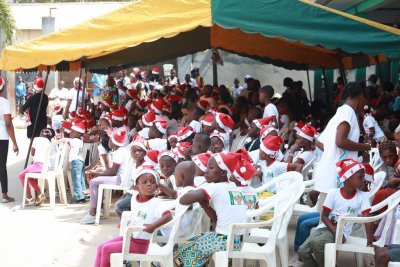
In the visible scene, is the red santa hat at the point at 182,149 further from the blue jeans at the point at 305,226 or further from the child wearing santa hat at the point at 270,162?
the blue jeans at the point at 305,226

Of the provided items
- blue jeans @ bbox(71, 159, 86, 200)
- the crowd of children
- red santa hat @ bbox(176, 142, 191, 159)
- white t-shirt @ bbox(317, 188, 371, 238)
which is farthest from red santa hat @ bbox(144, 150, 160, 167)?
blue jeans @ bbox(71, 159, 86, 200)

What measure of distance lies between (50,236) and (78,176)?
89.3 inches

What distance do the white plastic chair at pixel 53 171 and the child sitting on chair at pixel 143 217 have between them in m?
4.88

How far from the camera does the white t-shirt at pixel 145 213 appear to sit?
6223mm

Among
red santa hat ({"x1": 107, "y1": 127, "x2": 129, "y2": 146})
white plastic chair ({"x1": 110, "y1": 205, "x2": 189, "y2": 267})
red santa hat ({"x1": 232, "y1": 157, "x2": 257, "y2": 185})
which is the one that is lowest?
white plastic chair ({"x1": 110, "y1": 205, "x2": 189, "y2": 267})

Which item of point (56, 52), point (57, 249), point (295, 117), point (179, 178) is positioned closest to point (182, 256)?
point (179, 178)

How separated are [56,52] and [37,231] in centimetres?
265

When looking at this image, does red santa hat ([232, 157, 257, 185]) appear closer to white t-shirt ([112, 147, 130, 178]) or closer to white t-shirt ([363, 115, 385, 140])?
white t-shirt ([112, 147, 130, 178])

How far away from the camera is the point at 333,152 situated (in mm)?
7172

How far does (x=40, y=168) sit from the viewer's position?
37.4 feet

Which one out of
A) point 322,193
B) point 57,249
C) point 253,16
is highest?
point 253,16

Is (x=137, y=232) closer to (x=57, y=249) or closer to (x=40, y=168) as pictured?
(x=57, y=249)

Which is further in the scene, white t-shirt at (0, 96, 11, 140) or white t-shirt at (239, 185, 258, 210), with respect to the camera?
white t-shirt at (0, 96, 11, 140)

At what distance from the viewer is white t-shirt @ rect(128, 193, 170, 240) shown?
6223mm
